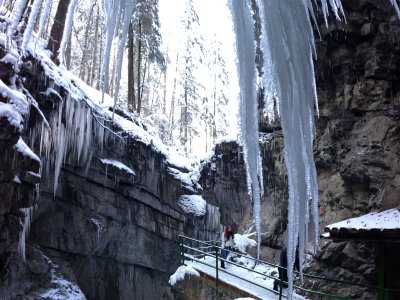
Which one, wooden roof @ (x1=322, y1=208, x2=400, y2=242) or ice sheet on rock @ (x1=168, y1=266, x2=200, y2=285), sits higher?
wooden roof @ (x1=322, y1=208, x2=400, y2=242)

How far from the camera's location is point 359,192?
11758mm

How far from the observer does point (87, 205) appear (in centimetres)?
1504

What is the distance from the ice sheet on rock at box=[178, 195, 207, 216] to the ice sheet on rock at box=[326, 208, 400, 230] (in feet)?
35.6

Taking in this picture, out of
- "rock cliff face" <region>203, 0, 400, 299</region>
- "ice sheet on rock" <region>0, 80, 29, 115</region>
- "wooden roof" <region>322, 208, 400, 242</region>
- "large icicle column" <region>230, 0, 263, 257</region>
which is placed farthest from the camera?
"rock cliff face" <region>203, 0, 400, 299</region>

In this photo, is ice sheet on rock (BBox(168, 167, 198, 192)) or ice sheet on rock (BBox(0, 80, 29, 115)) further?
ice sheet on rock (BBox(168, 167, 198, 192))

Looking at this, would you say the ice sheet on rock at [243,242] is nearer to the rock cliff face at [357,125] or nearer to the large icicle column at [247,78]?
the rock cliff face at [357,125]

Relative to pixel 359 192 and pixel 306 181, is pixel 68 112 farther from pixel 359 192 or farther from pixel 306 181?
pixel 306 181

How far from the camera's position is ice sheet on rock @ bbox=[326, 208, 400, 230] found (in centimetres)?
767

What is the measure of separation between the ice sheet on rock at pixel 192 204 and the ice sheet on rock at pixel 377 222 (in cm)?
1084

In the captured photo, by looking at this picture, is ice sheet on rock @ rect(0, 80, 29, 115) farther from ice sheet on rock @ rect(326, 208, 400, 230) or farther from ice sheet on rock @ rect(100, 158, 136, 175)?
ice sheet on rock @ rect(100, 158, 136, 175)

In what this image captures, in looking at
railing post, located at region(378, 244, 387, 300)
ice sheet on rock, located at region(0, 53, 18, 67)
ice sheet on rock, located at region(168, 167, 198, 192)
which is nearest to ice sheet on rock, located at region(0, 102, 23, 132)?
ice sheet on rock, located at region(0, 53, 18, 67)

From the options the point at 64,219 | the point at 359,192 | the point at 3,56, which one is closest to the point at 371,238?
the point at 359,192

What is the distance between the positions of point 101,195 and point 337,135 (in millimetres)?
8770

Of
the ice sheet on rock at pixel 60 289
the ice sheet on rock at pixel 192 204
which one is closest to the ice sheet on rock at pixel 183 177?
the ice sheet on rock at pixel 192 204
